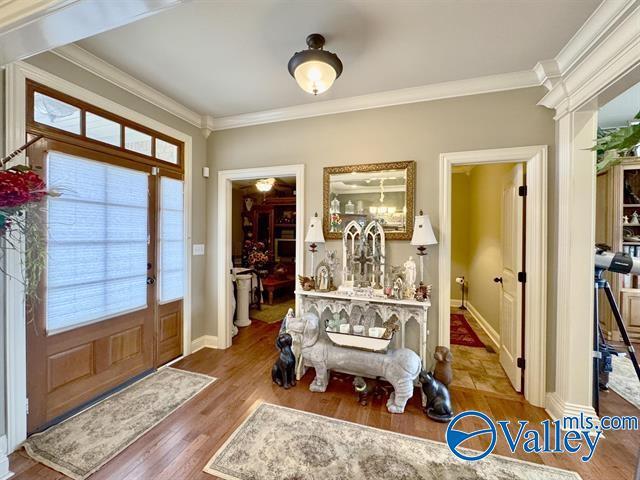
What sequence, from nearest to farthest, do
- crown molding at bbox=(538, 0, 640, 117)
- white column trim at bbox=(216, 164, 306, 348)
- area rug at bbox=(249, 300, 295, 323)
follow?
crown molding at bbox=(538, 0, 640, 117), white column trim at bbox=(216, 164, 306, 348), area rug at bbox=(249, 300, 295, 323)

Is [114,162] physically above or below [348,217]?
above

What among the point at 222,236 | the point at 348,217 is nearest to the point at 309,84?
the point at 348,217

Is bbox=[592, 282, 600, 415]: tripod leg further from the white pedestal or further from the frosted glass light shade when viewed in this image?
the white pedestal

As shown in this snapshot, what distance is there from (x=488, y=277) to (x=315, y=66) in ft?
12.4

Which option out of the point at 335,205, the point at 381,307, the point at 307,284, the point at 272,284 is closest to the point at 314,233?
the point at 335,205

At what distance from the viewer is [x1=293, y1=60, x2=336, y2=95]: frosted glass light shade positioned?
180 cm

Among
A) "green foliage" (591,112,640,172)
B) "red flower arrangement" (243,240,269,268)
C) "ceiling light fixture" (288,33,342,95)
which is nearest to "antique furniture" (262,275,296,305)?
"red flower arrangement" (243,240,269,268)

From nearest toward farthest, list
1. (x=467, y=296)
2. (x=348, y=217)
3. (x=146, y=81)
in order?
(x=146, y=81), (x=348, y=217), (x=467, y=296)

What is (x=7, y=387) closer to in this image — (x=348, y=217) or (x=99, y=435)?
(x=99, y=435)

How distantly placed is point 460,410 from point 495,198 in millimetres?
2852

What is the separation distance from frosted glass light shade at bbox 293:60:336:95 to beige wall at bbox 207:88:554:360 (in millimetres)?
915

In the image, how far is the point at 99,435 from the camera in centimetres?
184

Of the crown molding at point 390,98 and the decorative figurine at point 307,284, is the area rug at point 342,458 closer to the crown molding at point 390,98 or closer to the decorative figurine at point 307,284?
the decorative figurine at point 307,284

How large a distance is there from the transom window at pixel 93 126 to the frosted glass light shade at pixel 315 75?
69.4 inches
